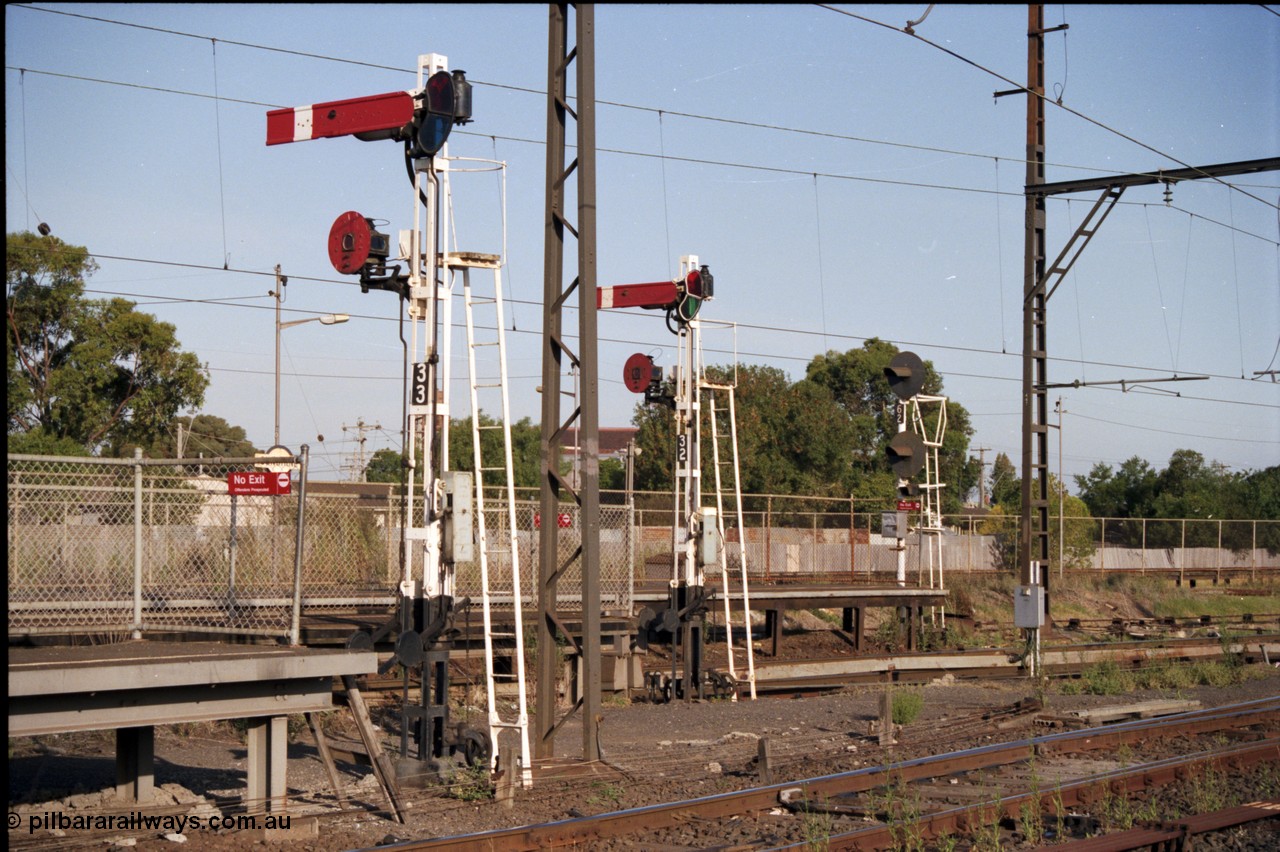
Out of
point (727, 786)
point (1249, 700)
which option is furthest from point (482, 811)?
point (1249, 700)

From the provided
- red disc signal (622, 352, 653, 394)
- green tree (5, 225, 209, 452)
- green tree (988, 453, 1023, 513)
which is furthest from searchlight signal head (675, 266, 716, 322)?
green tree (988, 453, 1023, 513)

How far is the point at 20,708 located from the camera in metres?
6.95

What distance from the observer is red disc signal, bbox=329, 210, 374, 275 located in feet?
Answer: 33.5

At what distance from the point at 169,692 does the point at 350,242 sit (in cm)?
411

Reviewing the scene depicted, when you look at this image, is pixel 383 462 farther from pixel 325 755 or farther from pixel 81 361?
pixel 325 755

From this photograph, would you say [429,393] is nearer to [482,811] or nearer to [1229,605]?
[482,811]

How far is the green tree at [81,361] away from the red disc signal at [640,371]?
20858 mm

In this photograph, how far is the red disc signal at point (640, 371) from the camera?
17266 mm

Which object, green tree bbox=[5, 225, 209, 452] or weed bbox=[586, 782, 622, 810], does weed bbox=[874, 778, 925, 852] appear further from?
green tree bbox=[5, 225, 209, 452]

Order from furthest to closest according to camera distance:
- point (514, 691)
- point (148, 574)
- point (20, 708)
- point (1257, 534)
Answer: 1. point (1257, 534)
2. point (514, 691)
3. point (148, 574)
4. point (20, 708)

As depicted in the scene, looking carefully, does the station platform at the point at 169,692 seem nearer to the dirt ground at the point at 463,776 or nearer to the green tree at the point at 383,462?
the dirt ground at the point at 463,776

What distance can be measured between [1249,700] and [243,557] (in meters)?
13.3

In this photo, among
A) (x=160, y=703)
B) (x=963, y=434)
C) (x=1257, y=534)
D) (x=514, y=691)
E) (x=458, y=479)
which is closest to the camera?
(x=160, y=703)

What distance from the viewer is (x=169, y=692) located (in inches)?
301
